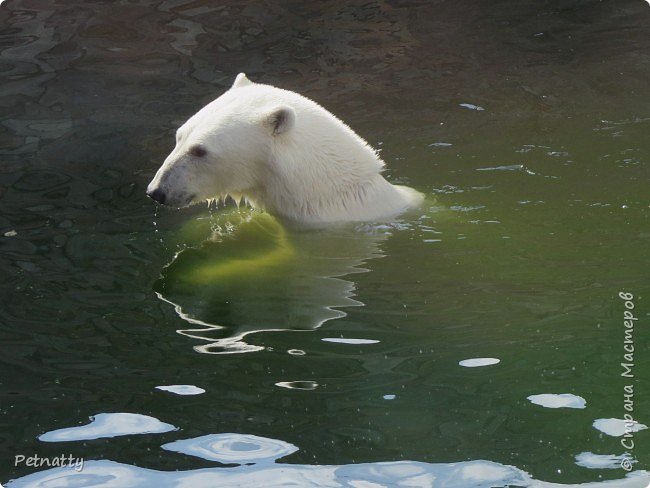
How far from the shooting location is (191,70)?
9383 mm

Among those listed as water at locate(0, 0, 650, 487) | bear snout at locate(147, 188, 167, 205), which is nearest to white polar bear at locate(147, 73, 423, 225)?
bear snout at locate(147, 188, 167, 205)

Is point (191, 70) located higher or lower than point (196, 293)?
higher

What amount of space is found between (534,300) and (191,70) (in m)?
5.23

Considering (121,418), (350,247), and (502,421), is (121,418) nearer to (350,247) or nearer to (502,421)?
(502,421)

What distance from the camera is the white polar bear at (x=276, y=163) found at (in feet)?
18.6

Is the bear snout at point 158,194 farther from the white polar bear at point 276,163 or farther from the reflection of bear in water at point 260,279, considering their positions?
the reflection of bear in water at point 260,279

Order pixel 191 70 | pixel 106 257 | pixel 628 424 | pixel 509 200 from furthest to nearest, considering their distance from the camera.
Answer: pixel 191 70, pixel 509 200, pixel 106 257, pixel 628 424

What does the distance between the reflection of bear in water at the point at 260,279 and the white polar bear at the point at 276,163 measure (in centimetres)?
20

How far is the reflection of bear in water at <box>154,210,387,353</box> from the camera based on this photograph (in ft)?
15.7

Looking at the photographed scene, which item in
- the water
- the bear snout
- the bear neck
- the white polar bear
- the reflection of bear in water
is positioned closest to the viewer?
the water

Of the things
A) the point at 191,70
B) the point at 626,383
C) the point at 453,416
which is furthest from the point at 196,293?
the point at 191,70

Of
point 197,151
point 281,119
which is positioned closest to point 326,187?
point 281,119

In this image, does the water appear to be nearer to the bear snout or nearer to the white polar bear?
the white polar bear

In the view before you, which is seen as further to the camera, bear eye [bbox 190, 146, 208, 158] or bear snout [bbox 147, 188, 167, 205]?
bear eye [bbox 190, 146, 208, 158]
